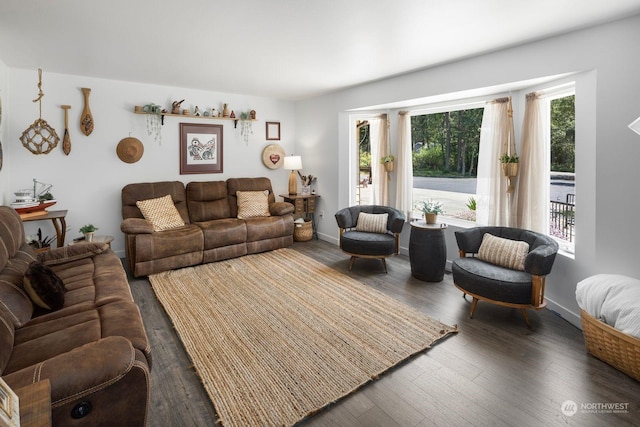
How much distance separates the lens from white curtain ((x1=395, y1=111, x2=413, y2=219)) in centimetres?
477

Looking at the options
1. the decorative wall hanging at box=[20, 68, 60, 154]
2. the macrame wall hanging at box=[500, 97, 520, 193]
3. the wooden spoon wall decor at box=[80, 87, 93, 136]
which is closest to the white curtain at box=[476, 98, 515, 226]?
the macrame wall hanging at box=[500, 97, 520, 193]

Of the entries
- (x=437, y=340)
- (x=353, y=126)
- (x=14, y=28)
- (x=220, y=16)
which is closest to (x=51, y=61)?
(x=14, y=28)

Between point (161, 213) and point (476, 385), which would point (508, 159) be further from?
point (161, 213)

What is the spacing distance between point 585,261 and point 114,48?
4.71 metres

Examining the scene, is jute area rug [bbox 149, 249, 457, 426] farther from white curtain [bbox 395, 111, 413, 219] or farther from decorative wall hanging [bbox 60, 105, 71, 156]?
decorative wall hanging [bbox 60, 105, 71, 156]

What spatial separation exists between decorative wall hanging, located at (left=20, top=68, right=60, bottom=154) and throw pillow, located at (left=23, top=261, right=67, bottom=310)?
9.06ft

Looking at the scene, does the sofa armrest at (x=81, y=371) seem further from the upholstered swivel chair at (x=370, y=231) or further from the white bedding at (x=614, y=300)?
the upholstered swivel chair at (x=370, y=231)

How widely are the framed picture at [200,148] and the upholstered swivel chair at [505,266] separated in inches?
155

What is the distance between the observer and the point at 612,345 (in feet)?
7.09

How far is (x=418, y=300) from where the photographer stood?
3.33 m

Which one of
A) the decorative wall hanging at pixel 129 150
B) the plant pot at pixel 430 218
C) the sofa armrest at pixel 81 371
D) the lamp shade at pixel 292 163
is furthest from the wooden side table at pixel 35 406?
the lamp shade at pixel 292 163

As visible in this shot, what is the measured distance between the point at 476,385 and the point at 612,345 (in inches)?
37.5

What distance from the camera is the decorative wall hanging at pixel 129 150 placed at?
4.62 m

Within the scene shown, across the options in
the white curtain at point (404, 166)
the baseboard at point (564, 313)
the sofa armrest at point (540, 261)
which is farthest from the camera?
the white curtain at point (404, 166)
